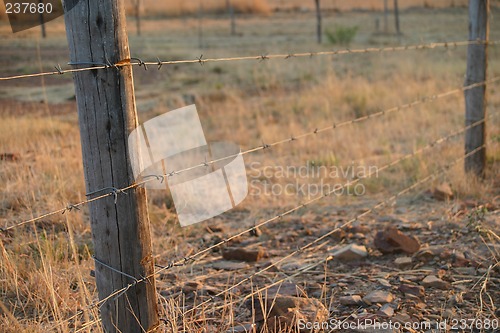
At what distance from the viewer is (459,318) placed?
2.85m

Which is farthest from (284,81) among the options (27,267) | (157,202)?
(27,267)

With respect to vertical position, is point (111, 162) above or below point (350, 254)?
above

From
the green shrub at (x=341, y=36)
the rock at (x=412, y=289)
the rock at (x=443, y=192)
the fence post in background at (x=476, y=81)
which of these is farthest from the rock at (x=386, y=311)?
the green shrub at (x=341, y=36)

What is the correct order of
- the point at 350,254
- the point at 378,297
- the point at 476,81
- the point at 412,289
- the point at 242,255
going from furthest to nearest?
the point at 476,81
the point at 242,255
the point at 350,254
the point at 412,289
the point at 378,297

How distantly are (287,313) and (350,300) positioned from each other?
50 centimetres

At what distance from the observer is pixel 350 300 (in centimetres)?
304

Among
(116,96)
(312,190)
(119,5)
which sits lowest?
(312,190)

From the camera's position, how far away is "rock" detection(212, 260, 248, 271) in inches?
147

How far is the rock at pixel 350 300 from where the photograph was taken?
3.03 meters

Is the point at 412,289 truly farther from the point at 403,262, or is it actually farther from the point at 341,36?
the point at 341,36

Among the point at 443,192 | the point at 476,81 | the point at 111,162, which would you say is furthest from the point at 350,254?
the point at 476,81

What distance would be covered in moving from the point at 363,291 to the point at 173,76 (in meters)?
12.2

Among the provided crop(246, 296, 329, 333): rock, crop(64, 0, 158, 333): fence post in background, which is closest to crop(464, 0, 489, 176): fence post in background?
crop(246, 296, 329, 333): rock

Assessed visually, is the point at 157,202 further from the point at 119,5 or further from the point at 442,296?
the point at 119,5
